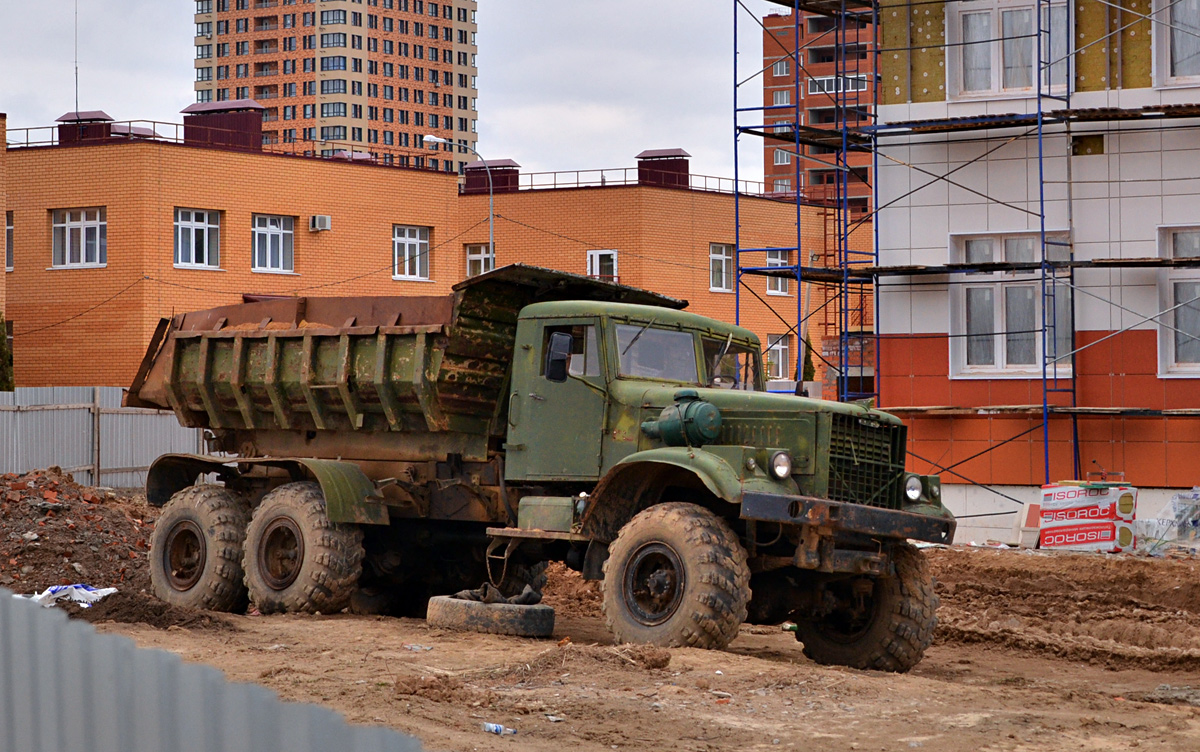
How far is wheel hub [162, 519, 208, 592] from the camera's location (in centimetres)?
1532

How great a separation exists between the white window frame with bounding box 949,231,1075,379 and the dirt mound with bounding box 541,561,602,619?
616cm

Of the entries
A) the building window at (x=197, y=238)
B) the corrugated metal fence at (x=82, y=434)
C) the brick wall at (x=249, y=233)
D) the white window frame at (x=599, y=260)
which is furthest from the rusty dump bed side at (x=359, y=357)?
the white window frame at (x=599, y=260)

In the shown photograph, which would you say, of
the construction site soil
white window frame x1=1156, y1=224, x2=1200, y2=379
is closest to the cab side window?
Result: the construction site soil

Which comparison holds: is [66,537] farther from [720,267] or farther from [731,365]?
[720,267]

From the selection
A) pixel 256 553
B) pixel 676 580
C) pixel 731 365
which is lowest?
pixel 256 553

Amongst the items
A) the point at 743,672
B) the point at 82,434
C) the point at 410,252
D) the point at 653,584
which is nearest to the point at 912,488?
the point at 653,584

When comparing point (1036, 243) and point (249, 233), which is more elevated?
point (249, 233)

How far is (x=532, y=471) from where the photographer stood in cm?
1328

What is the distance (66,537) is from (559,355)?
25.4ft

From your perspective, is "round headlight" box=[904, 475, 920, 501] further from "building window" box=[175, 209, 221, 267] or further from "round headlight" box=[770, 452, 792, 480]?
"building window" box=[175, 209, 221, 267]

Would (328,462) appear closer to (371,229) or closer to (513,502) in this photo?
(513,502)

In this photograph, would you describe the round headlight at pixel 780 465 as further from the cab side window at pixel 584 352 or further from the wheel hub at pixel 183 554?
the wheel hub at pixel 183 554

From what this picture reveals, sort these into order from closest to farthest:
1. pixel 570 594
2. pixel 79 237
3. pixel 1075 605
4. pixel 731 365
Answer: pixel 731 365
pixel 1075 605
pixel 570 594
pixel 79 237

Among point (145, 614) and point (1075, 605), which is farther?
point (1075, 605)
